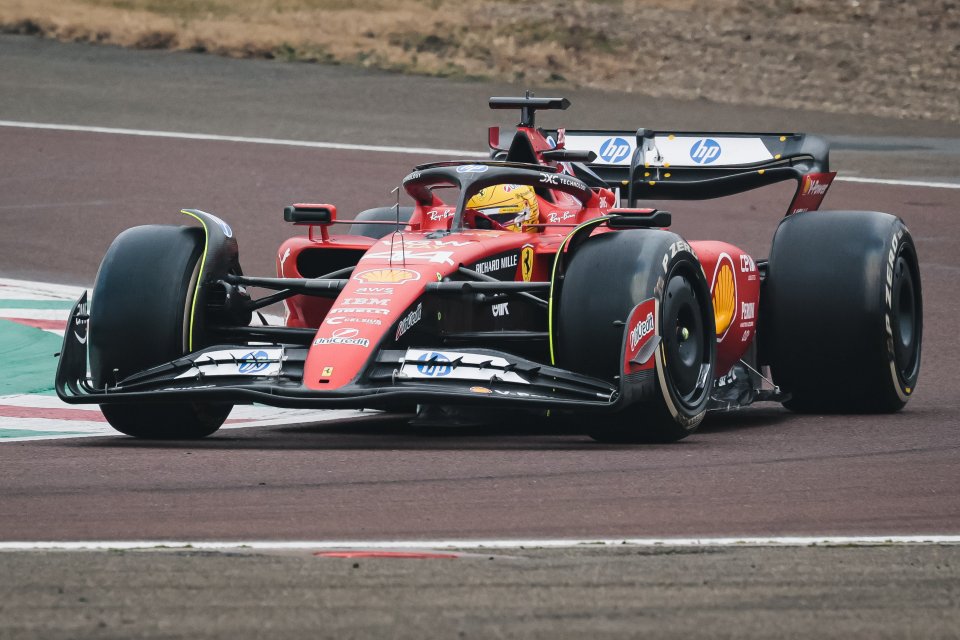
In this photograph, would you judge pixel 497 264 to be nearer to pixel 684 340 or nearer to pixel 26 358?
pixel 684 340

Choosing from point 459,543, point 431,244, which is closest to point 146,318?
point 431,244

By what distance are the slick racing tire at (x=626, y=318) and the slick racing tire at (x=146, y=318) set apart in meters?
1.90

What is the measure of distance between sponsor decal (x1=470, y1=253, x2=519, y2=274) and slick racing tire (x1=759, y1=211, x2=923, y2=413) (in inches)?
69.5

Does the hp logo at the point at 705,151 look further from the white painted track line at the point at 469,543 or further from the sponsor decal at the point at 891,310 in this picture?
the white painted track line at the point at 469,543

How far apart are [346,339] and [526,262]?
146 centimetres

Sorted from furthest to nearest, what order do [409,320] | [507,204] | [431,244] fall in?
[507,204], [431,244], [409,320]

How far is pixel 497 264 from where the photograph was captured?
934cm

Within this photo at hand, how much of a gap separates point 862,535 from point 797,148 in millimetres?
5710

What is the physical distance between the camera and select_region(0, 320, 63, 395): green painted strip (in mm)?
10938

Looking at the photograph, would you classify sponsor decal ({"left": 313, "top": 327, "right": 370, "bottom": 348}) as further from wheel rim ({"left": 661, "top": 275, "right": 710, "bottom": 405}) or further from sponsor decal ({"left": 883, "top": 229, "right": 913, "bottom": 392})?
sponsor decal ({"left": 883, "top": 229, "right": 913, "bottom": 392})

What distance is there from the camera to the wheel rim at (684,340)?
8.78 m

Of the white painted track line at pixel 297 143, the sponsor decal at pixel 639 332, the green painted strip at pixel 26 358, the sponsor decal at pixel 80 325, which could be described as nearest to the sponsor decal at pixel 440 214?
the sponsor decal at pixel 639 332

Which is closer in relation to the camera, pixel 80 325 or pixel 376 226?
pixel 80 325

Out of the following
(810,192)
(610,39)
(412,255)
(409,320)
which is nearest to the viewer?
(409,320)
